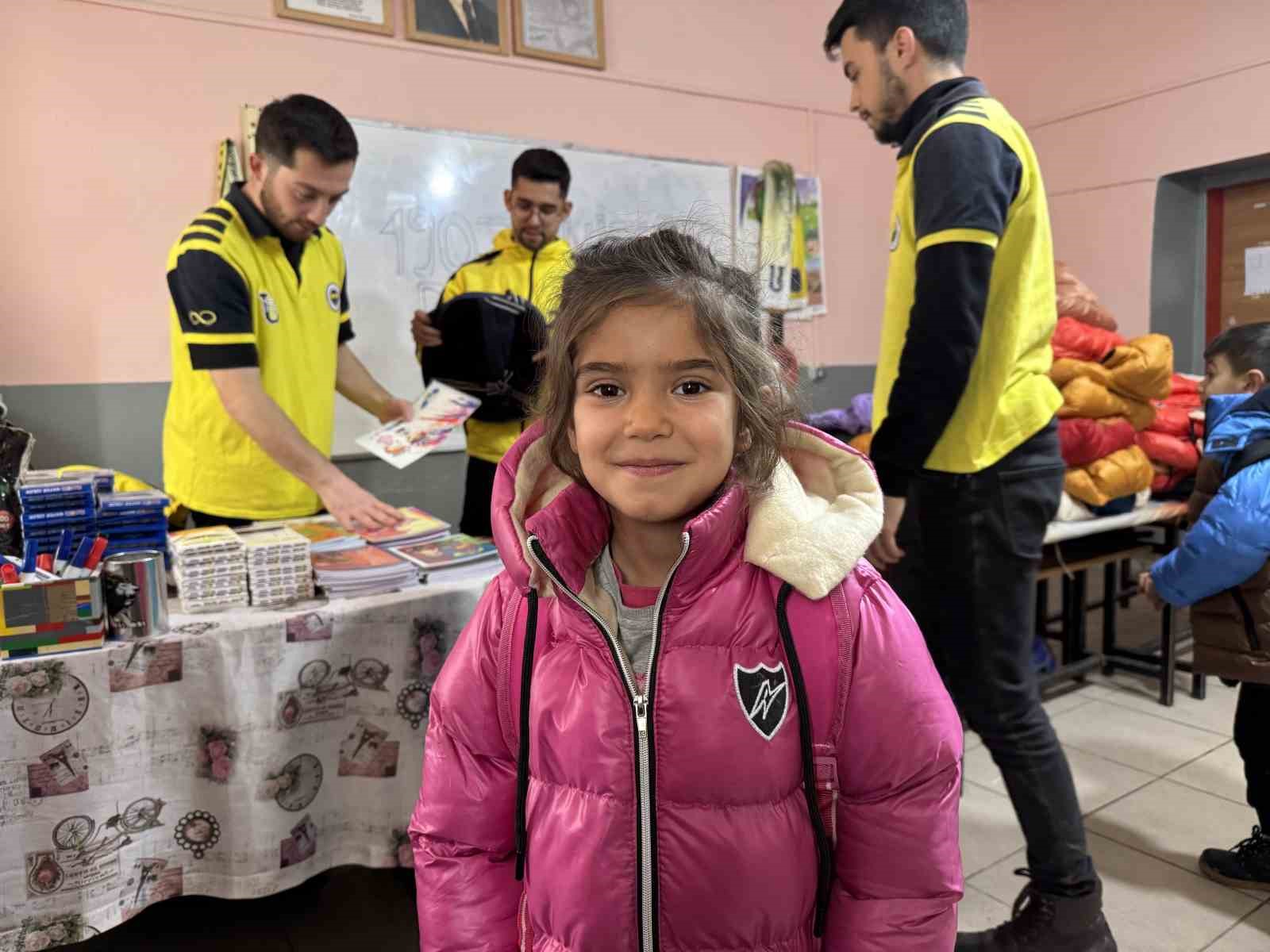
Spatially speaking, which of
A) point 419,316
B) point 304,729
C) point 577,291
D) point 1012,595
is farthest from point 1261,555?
point 419,316

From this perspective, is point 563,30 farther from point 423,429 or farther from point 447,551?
point 447,551

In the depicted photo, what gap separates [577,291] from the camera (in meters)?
0.97

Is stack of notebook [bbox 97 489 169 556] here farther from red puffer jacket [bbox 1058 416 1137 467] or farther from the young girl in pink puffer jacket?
red puffer jacket [bbox 1058 416 1137 467]

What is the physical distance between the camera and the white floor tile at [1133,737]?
2.68m

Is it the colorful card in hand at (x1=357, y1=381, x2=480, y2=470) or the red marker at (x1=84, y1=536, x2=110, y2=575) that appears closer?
the red marker at (x1=84, y1=536, x2=110, y2=575)

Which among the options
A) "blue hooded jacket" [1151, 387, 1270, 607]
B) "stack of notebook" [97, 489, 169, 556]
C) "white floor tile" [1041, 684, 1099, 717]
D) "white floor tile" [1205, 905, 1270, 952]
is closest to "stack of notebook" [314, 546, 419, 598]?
"stack of notebook" [97, 489, 169, 556]

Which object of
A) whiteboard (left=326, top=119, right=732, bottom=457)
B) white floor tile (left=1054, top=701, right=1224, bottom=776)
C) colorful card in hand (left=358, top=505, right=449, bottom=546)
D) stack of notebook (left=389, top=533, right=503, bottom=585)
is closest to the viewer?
stack of notebook (left=389, top=533, right=503, bottom=585)

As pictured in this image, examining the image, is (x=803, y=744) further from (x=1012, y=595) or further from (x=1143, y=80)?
(x=1143, y=80)

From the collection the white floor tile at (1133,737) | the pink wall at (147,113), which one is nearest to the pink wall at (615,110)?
the pink wall at (147,113)

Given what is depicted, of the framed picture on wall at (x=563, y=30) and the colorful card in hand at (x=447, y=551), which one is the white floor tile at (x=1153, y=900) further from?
the framed picture on wall at (x=563, y=30)

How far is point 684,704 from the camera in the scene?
2.92 ft

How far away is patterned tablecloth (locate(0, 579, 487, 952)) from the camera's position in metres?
1.37

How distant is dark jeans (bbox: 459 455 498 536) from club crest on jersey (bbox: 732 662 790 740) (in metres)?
1.76

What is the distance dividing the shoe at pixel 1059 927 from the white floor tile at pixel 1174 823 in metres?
0.67
